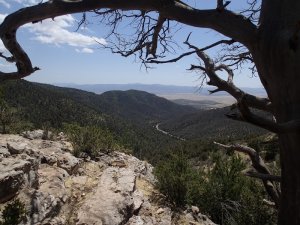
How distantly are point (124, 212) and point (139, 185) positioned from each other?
246cm

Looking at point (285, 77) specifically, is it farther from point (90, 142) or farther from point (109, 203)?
point (90, 142)

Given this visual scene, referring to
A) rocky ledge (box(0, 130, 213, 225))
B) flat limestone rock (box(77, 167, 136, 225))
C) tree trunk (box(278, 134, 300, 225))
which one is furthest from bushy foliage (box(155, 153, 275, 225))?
→ tree trunk (box(278, 134, 300, 225))

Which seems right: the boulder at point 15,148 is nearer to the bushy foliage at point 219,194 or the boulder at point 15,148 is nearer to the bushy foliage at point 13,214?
the bushy foliage at point 13,214

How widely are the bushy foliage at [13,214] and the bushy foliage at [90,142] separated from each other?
15.9 feet

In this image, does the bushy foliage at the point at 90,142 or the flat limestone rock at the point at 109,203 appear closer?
the flat limestone rock at the point at 109,203

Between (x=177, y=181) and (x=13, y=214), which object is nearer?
(x=13, y=214)

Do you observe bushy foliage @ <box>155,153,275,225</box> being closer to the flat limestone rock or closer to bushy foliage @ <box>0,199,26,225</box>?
Result: the flat limestone rock

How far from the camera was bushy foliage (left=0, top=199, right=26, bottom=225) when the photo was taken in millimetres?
4978

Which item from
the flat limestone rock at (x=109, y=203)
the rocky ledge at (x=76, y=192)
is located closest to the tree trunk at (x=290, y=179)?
the rocky ledge at (x=76, y=192)

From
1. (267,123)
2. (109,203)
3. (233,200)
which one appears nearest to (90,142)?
(233,200)

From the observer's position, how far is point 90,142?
35.9 ft

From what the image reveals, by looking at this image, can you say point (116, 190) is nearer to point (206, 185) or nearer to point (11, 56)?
point (206, 185)

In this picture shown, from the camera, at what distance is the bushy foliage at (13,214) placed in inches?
196

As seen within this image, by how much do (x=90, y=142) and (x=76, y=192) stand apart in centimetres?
377
